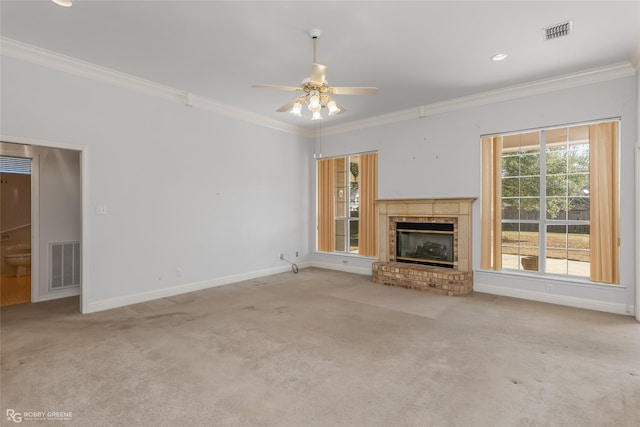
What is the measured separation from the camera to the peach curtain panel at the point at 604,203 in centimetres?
412

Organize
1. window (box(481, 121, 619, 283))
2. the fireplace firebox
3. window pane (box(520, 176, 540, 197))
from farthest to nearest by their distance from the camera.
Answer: the fireplace firebox < window pane (box(520, 176, 540, 197)) < window (box(481, 121, 619, 283))

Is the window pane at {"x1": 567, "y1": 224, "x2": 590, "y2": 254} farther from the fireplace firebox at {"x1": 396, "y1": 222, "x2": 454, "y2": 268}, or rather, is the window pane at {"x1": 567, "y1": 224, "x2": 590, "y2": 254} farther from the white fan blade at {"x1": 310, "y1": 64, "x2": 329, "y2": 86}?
the white fan blade at {"x1": 310, "y1": 64, "x2": 329, "y2": 86}

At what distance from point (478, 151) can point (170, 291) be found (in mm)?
5352

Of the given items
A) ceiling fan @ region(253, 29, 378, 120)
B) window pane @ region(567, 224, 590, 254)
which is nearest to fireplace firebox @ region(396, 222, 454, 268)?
window pane @ region(567, 224, 590, 254)

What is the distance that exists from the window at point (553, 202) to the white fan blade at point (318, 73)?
341 cm

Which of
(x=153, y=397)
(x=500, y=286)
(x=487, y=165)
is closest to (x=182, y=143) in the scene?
(x=153, y=397)

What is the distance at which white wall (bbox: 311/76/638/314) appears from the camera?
4020mm

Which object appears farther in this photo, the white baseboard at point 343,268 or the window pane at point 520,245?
the white baseboard at point 343,268

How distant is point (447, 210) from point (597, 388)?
10.8 feet

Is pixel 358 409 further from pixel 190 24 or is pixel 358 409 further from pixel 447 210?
pixel 447 210

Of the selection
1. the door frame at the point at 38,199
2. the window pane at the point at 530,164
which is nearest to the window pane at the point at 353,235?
the window pane at the point at 530,164

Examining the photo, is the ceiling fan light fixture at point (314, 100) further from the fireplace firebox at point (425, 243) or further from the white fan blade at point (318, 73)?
the fireplace firebox at point (425, 243)

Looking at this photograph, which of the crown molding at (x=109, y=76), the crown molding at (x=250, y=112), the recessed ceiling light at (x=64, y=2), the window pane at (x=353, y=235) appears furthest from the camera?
the window pane at (x=353, y=235)

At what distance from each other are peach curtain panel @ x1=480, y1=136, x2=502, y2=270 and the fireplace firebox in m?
0.52
